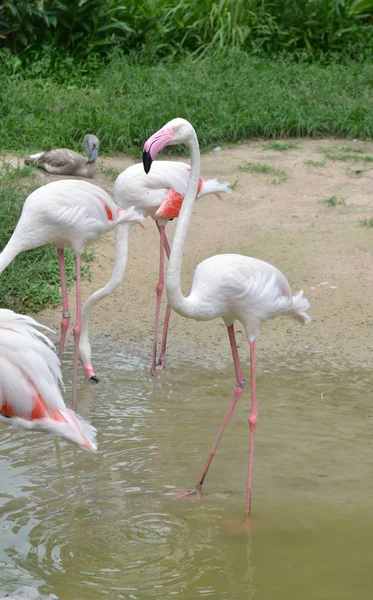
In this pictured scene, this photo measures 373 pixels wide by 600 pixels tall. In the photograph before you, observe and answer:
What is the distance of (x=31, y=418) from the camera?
11.6ft

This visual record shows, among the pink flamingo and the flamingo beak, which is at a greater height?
the pink flamingo

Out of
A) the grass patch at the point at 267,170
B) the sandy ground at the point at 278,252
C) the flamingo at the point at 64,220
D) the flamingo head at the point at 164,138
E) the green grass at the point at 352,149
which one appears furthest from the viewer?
the green grass at the point at 352,149

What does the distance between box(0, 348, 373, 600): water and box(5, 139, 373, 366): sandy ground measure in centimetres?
38

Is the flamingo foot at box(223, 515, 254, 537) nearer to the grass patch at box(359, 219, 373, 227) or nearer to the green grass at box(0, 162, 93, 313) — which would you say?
the green grass at box(0, 162, 93, 313)

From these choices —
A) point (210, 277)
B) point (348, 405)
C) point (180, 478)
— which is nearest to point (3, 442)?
point (180, 478)

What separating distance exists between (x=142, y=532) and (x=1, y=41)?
674 centimetres

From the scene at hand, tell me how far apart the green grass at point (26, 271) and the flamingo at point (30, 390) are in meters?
2.28

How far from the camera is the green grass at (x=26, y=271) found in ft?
19.2

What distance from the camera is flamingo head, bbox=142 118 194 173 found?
350cm

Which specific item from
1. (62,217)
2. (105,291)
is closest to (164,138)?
(62,217)

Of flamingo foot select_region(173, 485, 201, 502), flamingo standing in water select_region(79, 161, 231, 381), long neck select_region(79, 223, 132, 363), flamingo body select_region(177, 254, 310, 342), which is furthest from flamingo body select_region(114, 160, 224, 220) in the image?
flamingo foot select_region(173, 485, 201, 502)

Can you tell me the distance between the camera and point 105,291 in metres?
5.18

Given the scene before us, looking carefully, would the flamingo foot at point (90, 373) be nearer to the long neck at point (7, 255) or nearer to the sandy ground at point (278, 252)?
the sandy ground at point (278, 252)

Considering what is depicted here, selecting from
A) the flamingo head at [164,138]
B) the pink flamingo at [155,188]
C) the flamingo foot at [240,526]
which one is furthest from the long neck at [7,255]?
the flamingo foot at [240,526]
